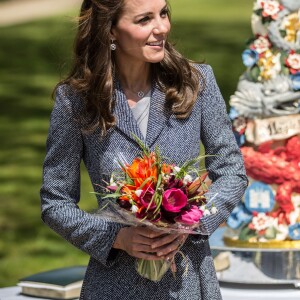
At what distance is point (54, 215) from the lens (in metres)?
3.69

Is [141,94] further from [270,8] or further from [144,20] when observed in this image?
[270,8]

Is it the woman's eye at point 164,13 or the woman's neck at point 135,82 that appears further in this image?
the woman's neck at point 135,82

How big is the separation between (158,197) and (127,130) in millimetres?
390

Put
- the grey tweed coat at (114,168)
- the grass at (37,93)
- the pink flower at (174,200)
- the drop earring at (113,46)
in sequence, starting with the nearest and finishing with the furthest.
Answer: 1. the pink flower at (174,200)
2. the grey tweed coat at (114,168)
3. the drop earring at (113,46)
4. the grass at (37,93)

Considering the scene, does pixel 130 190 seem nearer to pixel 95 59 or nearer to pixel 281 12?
pixel 95 59

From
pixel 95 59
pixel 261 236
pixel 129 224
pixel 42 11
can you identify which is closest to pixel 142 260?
pixel 129 224

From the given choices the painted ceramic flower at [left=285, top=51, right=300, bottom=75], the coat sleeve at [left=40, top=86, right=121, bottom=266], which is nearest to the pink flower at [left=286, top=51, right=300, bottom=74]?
the painted ceramic flower at [left=285, top=51, right=300, bottom=75]

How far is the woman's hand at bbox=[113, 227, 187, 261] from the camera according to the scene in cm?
344

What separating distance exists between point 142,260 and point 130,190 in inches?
10.6

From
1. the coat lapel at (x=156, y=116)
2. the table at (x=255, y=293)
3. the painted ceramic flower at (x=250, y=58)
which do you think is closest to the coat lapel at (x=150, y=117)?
the coat lapel at (x=156, y=116)

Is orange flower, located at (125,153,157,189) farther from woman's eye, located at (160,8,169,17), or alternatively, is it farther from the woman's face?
woman's eye, located at (160,8,169,17)

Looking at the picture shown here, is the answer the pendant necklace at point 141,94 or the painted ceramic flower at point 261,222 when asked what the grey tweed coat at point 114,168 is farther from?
the painted ceramic flower at point 261,222

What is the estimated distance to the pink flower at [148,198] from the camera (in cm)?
335

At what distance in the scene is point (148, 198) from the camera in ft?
11.1
